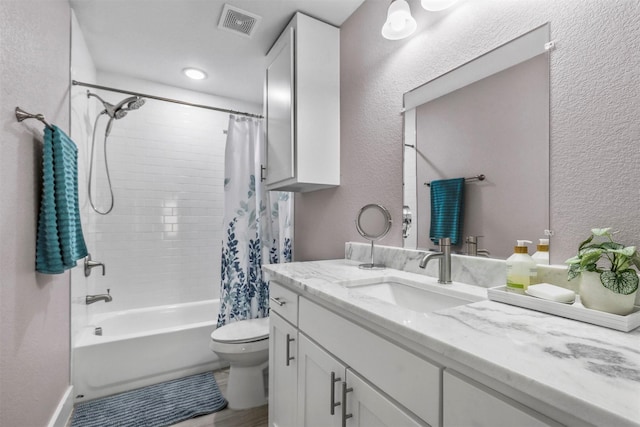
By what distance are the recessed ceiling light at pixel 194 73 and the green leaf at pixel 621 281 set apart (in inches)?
112

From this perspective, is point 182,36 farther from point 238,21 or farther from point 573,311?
point 573,311

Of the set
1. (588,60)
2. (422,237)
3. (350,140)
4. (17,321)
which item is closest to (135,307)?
(17,321)

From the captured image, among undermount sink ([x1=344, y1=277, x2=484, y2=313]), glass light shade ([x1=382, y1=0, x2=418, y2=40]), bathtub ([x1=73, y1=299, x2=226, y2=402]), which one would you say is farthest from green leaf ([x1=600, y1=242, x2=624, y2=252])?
bathtub ([x1=73, y1=299, x2=226, y2=402])

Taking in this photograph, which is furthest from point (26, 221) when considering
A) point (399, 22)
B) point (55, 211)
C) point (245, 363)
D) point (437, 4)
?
point (437, 4)

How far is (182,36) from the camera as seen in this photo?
81.7 inches

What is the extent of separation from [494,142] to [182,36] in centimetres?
207

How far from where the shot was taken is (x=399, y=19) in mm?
1330

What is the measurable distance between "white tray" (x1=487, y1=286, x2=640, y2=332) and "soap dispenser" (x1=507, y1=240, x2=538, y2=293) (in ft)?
0.11

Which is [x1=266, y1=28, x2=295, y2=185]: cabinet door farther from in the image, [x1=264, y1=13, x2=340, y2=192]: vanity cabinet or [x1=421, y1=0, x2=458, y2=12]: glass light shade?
[x1=421, y1=0, x2=458, y2=12]: glass light shade

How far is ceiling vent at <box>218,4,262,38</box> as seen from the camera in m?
1.81

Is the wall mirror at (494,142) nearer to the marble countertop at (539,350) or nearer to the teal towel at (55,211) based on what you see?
the marble countertop at (539,350)

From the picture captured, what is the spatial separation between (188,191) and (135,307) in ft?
3.73

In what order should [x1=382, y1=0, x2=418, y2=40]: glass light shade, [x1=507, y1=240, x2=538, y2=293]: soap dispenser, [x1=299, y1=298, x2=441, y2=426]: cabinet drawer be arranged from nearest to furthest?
[x1=299, y1=298, x2=441, y2=426]: cabinet drawer → [x1=507, y1=240, x2=538, y2=293]: soap dispenser → [x1=382, y1=0, x2=418, y2=40]: glass light shade

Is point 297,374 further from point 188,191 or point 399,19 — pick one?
point 188,191
